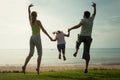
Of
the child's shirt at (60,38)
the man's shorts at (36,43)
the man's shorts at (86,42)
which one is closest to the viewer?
the man's shorts at (36,43)

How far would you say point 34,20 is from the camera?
15336mm

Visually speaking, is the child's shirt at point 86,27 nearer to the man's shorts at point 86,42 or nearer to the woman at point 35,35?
the man's shorts at point 86,42

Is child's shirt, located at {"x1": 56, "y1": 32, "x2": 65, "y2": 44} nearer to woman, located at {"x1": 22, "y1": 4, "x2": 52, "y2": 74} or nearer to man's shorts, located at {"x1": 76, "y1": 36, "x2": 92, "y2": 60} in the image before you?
man's shorts, located at {"x1": 76, "y1": 36, "x2": 92, "y2": 60}

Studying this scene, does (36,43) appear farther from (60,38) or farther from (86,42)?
(60,38)

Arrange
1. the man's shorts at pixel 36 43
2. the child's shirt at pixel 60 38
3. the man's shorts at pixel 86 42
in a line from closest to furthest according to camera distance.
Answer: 1. the man's shorts at pixel 36 43
2. the man's shorts at pixel 86 42
3. the child's shirt at pixel 60 38

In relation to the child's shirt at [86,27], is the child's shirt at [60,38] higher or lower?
lower

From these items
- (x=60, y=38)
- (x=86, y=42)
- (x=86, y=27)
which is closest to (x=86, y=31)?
(x=86, y=27)

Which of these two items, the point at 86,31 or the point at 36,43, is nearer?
the point at 36,43

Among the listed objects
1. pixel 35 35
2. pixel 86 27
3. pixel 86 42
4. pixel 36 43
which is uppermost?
pixel 86 27

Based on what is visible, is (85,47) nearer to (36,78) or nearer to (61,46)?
(36,78)

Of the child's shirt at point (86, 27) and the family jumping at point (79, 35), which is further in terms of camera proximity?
the child's shirt at point (86, 27)

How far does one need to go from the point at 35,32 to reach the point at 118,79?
4.15m

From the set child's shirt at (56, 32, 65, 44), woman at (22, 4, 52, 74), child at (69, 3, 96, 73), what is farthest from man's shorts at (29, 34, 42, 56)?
child's shirt at (56, 32, 65, 44)

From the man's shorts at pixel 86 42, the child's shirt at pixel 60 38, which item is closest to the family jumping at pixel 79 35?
the man's shorts at pixel 86 42
